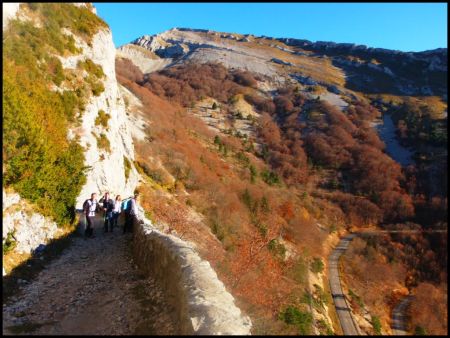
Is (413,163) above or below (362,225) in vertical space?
above

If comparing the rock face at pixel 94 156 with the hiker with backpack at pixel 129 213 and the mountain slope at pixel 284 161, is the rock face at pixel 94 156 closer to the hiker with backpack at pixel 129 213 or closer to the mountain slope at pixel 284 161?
the hiker with backpack at pixel 129 213

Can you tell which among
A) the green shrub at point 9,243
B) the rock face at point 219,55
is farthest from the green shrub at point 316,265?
the rock face at point 219,55

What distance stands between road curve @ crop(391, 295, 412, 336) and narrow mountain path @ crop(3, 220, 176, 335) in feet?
152

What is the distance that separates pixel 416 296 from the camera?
178ft

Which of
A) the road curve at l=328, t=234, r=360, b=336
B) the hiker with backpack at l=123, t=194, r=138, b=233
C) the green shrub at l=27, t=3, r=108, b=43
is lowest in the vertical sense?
the road curve at l=328, t=234, r=360, b=336

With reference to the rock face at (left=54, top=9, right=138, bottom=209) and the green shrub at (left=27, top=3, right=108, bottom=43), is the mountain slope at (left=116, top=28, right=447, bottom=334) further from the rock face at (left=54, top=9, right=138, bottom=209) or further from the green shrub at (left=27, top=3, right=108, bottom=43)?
the green shrub at (left=27, top=3, right=108, bottom=43)

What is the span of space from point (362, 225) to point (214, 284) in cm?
7332

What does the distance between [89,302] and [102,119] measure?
1521 cm

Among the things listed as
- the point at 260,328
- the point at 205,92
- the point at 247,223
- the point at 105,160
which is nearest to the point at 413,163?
the point at 247,223

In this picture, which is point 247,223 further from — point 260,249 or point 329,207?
point 329,207

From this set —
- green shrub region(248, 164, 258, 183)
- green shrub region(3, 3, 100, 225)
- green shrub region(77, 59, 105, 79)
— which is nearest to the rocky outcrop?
green shrub region(3, 3, 100, 225)

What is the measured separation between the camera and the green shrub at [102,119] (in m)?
21.5

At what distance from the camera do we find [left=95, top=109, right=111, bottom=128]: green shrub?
2150 cm

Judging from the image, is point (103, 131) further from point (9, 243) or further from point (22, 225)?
point (9, 243)
